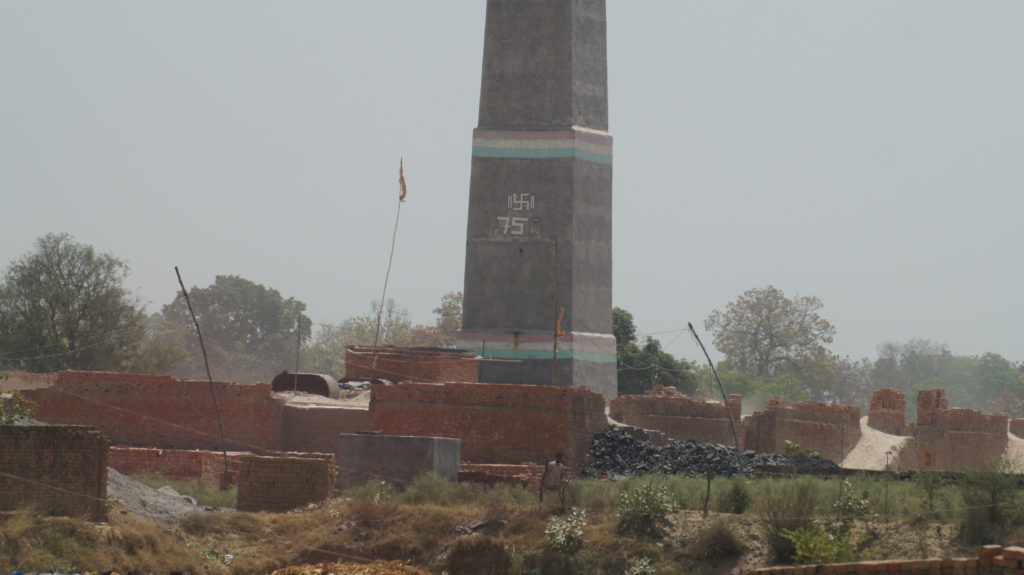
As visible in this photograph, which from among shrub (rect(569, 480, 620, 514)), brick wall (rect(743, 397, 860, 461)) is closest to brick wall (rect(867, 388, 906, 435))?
brick wall (rect(743, 397, 860, 461))

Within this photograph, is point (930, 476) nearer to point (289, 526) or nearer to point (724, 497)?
point (724, 497)

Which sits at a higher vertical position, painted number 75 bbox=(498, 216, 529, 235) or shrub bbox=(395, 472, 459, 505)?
painted number 75 bbox=(498, 216, 529, 235)

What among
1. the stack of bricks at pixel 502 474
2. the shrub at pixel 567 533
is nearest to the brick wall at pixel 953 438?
the stack of bricks at pixel 502 474

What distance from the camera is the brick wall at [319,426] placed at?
31.0 metres

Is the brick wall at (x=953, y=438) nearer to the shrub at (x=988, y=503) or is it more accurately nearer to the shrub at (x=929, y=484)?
the shrub at (x=929, y=484)

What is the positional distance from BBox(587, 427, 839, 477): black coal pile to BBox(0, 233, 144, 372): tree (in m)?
20.8

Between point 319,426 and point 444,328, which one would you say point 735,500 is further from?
point 444,328

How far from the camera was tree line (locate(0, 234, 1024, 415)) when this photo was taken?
4603cm

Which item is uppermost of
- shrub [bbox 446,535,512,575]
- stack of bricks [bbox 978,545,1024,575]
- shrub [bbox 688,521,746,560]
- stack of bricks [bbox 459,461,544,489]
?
stack of bricks [bbox 459,461,544,489]

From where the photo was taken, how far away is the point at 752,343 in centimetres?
7962

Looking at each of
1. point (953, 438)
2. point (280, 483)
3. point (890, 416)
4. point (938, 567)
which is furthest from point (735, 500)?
point (890, 416)

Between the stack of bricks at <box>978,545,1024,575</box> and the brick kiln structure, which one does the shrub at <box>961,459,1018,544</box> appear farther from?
the brick kiln structure

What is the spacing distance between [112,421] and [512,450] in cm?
802

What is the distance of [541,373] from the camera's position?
1542 inches
